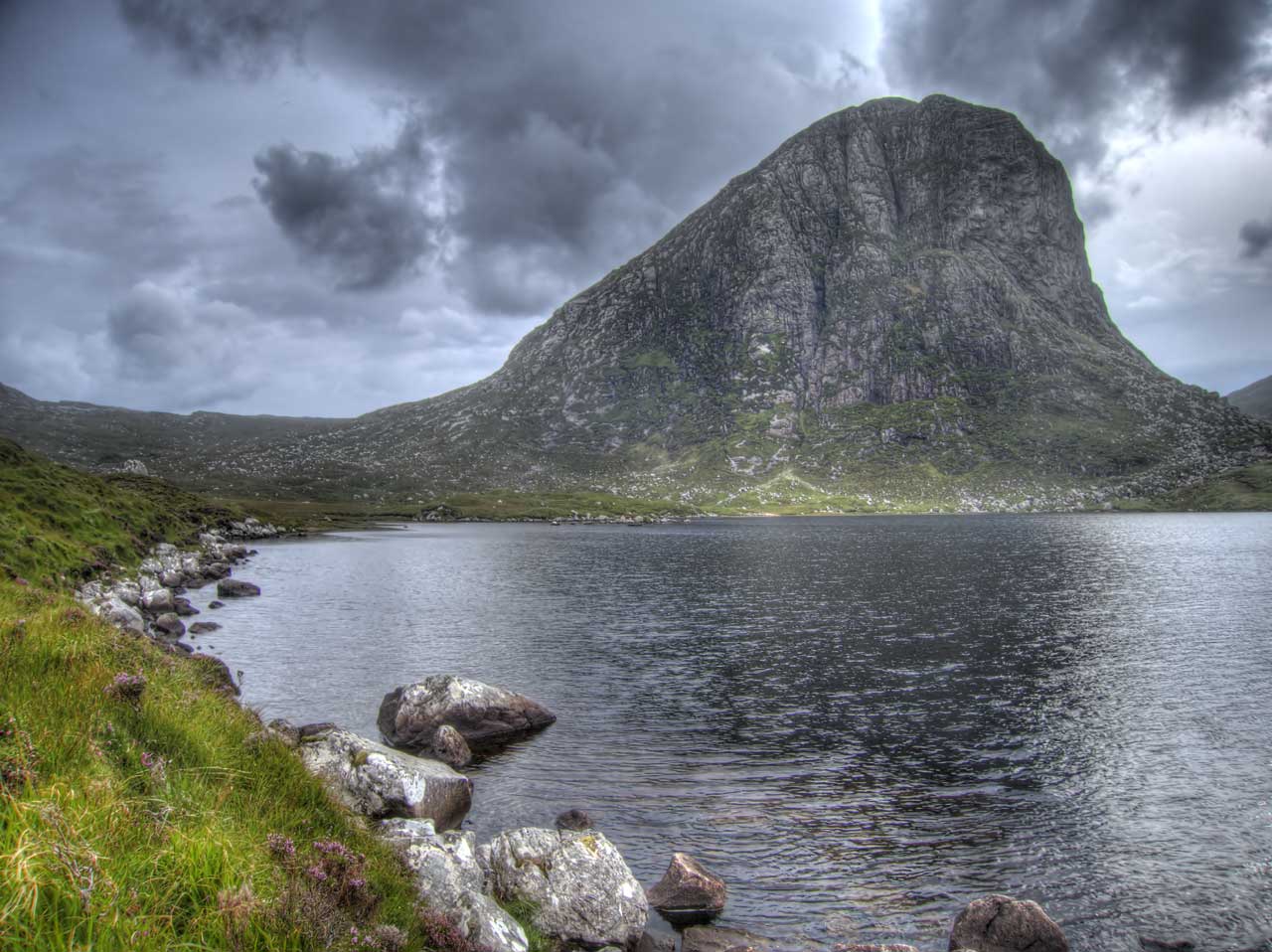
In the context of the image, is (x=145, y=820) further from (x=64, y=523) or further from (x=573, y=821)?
(x=64, y=523)

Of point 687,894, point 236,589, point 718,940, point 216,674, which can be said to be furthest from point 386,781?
point 236,589

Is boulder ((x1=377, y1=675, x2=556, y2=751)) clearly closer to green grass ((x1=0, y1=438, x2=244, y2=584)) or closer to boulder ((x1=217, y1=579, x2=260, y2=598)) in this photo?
green grass ((x1=0, y1=438, x2=244, y2=584))

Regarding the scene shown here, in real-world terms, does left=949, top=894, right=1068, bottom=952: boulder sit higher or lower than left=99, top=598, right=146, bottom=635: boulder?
lower

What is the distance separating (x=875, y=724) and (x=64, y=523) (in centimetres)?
6441

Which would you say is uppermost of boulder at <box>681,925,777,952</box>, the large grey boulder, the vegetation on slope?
the vegetation on slope

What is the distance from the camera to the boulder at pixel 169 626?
140ft

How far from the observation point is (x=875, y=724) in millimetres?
28500

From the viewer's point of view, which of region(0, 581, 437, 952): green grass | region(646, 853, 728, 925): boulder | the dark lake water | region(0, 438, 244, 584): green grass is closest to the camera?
region(0, 581, 437, 952): green grass

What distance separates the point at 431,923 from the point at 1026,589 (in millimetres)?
67191

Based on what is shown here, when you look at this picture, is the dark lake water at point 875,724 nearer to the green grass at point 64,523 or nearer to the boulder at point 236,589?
the boulder at point 236,589

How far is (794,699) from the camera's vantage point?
3216cm

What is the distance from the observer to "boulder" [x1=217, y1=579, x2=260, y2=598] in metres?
62.3

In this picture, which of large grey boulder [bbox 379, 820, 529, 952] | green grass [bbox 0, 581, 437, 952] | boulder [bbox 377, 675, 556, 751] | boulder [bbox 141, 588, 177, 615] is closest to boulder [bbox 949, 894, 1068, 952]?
large grey boulder [bbox 379, 820, 529, 952]

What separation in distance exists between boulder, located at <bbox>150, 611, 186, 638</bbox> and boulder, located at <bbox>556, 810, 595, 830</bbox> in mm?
33933
